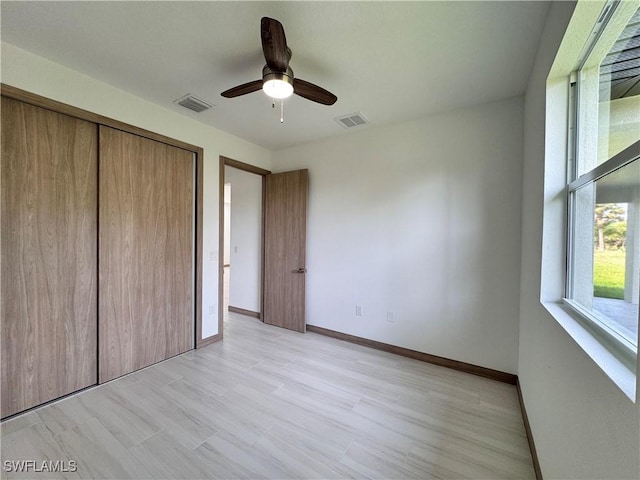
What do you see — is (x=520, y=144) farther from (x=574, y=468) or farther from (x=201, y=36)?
(x=201, y=36)

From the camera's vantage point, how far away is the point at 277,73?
5.17 ft

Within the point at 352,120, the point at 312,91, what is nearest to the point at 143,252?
the point at 312,91

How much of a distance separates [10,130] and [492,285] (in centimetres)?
392

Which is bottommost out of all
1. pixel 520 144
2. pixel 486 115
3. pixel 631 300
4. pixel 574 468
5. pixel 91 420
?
pixel 91 420

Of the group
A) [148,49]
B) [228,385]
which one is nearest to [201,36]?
[148,49]

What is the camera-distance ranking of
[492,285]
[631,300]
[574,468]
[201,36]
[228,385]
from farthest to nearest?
[492,285], [228,385], [201,36], [574,468], [631,300]

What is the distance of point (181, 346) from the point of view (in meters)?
2.81

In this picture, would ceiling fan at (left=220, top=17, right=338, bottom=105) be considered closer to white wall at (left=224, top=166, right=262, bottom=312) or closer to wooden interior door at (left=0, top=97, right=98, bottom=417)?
wooden interior door at (left=0, top=97, right=98, bottom=417)

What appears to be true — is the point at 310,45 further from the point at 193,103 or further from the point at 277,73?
the point at 193,103

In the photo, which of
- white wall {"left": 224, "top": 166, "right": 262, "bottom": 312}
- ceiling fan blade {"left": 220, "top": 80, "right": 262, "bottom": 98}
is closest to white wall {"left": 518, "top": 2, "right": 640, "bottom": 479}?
ceiling fan blade {"left": 220, "top": 80, "right": 262, "bottom": 98}

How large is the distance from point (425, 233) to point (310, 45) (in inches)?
77.0

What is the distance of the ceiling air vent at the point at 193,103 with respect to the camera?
7.89ft

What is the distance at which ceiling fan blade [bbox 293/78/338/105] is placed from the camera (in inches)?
67.3

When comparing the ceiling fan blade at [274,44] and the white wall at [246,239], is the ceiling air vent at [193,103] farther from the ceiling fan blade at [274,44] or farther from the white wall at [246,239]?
the white wall at [246,239]
